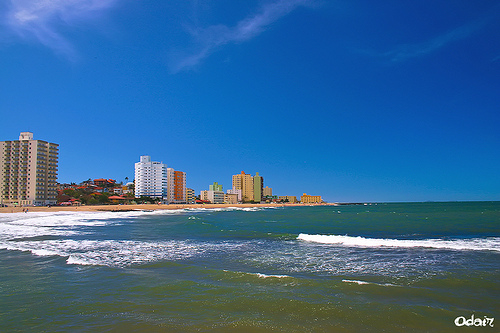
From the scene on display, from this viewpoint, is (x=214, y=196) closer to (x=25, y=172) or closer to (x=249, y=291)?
(x=25, y=172)

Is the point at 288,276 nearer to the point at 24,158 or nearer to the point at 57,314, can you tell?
Result: the point at 57,314

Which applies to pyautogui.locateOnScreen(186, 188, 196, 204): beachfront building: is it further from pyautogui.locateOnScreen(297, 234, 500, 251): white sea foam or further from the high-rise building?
pyautogui.locateOnScreen(297, 234, 500, 251): white sea foam

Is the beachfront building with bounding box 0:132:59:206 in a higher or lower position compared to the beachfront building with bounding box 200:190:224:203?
higher

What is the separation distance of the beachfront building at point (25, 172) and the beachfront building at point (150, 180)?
155ft

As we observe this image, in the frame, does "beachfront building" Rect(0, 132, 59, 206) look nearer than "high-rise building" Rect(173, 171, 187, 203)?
Yes

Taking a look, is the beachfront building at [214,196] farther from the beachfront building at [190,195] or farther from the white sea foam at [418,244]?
the white sea foam at [418,244]

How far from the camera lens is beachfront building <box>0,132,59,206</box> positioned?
96.6 metres

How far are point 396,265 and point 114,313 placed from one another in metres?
10.2

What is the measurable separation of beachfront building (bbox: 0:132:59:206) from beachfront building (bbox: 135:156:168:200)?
47.1m

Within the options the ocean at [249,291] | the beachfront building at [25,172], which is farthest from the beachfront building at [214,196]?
the ocean at [249,291]

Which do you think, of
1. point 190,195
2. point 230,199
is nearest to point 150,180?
point 190,195

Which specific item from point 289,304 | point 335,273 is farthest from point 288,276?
point 289,304

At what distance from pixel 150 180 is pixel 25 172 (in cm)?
5551

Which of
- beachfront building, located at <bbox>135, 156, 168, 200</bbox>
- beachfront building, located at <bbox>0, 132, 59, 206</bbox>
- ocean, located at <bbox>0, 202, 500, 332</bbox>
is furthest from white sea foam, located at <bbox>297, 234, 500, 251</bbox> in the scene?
beachfront building, located at <bbox>135, 156, 168, 200</bbox>
